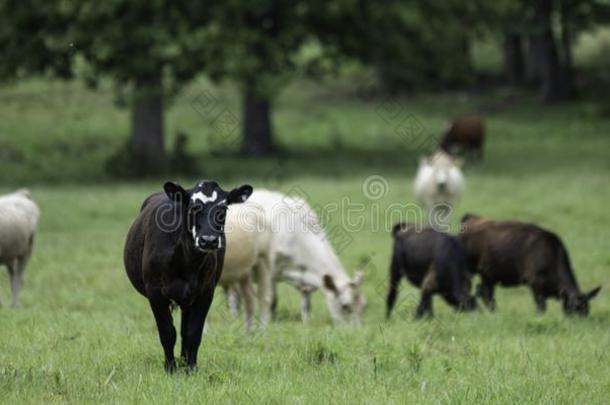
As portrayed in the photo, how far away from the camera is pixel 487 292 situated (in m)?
13.9

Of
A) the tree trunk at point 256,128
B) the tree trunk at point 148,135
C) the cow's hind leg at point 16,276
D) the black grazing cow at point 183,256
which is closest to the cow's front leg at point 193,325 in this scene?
the black grazing cow at point 183,256

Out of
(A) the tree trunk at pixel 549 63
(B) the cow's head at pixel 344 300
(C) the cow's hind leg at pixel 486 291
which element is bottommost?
(C) the cow's hind leg at pixel 486 291

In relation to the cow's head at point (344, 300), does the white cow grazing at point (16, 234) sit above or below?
above

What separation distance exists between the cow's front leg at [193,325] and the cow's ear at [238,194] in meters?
0.76

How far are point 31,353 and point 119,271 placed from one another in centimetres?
669

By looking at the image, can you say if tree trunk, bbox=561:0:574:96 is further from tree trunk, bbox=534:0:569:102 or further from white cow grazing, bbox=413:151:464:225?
white cow grazing, bbox=413:151:464:225

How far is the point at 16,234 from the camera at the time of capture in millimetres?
12172

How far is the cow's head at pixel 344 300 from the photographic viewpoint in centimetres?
1230

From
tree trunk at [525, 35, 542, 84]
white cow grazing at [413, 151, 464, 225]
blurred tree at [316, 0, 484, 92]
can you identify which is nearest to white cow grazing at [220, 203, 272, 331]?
white cow grazing at [413, 151, 464, 225]

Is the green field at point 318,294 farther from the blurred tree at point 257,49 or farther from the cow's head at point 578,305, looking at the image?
the blurred tree at point 257,49

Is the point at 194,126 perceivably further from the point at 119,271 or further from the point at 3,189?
the point at 119,271

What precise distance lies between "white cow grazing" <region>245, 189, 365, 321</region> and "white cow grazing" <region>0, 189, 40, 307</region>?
2727 mm

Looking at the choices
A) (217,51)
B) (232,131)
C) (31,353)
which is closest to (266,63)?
(217,51)

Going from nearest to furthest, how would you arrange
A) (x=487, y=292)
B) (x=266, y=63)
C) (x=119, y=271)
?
(x=487, y=292) → (x=119, y=271) → (x=266, y=63)
